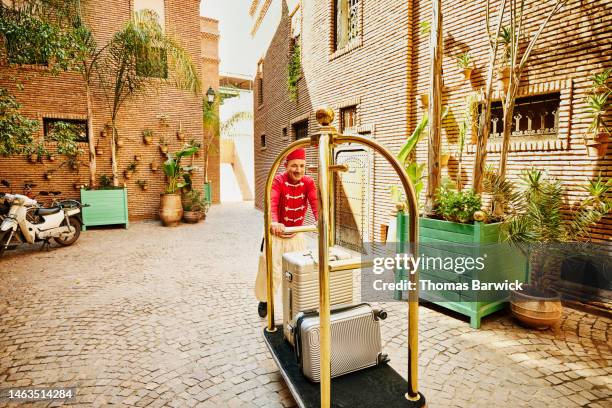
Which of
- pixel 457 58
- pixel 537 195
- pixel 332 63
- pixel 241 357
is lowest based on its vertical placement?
pixel 241 357

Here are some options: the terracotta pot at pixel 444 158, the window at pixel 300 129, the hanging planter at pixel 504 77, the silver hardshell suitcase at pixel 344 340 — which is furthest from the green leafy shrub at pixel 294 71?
the silver hardshell suitcase at pixel 344 340

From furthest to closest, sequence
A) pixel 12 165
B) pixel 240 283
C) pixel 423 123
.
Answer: pixel 12 165, pixel 240 283, pixel 423 123

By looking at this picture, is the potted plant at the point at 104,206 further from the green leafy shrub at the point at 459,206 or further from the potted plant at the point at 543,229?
the potted plant at the point at 543,229

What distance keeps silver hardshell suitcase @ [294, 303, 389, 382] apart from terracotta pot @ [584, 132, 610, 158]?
12.3 feet

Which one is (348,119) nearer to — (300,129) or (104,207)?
(300,129)

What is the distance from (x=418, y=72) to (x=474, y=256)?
4293 mm

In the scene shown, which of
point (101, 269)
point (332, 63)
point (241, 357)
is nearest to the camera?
point (241, 357)

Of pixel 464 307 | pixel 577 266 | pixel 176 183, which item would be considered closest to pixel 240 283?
pixel 464 307

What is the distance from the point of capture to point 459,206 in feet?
13.5

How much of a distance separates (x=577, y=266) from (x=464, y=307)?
1.91m

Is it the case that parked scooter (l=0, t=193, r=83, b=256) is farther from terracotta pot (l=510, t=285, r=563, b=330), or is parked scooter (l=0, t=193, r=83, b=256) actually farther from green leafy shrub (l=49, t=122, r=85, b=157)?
terracotta pot (l=510, t=285, r=563, b=330)

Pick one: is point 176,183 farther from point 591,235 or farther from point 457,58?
point 591,235

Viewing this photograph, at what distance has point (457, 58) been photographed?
576 cm

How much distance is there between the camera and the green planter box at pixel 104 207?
991 centimetres
